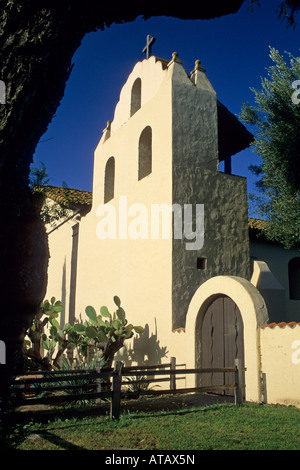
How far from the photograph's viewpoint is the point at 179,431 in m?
6.14

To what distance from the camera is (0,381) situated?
256 centimetres

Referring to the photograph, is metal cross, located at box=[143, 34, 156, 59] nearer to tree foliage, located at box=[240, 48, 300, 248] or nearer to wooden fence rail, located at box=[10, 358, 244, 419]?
tree foliage, located at box=[240, 48, 300, 248]

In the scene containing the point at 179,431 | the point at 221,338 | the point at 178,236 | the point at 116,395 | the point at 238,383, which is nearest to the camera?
the point at 179,431

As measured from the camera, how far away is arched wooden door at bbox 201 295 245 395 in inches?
376

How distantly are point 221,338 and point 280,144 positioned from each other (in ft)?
19.1

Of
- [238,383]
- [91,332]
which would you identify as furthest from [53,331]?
[238,383]

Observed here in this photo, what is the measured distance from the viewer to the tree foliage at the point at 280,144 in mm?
11773

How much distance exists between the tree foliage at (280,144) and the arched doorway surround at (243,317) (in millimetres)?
3593

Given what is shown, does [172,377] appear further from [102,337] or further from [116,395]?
[116,395]

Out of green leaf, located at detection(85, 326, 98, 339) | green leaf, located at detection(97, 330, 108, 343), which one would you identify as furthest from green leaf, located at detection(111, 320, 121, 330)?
green leaf, located at detection(85, 326, 98, 339)

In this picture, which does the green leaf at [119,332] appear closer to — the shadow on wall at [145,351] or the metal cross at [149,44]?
the shadow on wall at [145,351]

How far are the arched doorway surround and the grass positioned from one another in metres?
1.07

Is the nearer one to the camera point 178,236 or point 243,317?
point 243,317

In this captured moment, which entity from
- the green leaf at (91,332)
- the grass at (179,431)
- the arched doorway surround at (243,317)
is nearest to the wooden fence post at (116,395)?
the grass at (179,431)
